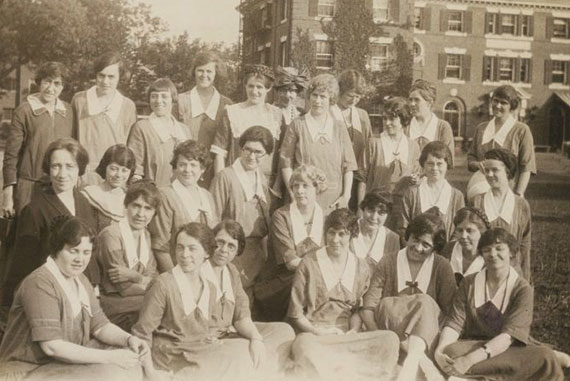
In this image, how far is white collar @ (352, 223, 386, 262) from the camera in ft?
9.16

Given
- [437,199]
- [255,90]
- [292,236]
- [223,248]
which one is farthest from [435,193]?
[223,248]

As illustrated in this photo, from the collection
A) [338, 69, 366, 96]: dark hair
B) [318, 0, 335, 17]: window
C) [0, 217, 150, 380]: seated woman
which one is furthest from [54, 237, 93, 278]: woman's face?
[318, 0, 335, 17]: window

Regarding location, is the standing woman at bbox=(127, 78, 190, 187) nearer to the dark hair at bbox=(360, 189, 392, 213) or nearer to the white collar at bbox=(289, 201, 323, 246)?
the white collar at bbox=(289, 201, 323, 246)

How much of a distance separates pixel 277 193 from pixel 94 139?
32.0 inches

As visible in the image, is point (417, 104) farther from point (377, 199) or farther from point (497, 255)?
point (497, 255)

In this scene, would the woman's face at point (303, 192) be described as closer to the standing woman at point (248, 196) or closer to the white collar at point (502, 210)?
the standing woman at point (248, 196)

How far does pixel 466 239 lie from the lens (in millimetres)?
2748

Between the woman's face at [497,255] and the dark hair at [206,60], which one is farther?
the dark hair at [206,60]

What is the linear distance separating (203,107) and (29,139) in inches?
29.9

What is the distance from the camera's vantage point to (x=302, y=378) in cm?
238

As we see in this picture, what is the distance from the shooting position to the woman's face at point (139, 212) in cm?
249

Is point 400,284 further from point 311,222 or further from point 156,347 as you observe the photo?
point 156,347

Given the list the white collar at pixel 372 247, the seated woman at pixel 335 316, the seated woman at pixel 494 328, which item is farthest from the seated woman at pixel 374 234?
the seated woman at pixel 494 328

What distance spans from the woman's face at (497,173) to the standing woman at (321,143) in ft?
2.04
